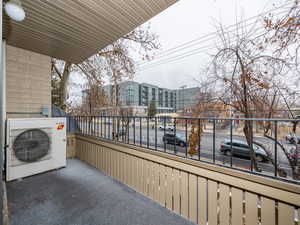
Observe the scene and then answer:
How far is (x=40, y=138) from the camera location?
2.49m

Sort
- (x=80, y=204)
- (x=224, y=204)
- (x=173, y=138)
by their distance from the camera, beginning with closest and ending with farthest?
(x=224, y=204) → (x=80, y=204) → (x=173, y=138)

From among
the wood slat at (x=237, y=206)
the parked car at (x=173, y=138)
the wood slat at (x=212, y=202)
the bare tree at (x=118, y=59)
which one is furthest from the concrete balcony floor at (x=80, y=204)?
the bare tree at (x=118, y=59)

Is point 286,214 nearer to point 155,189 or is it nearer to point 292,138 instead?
point 292,138

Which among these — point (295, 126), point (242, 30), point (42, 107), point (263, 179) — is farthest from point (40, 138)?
point (242, 30)

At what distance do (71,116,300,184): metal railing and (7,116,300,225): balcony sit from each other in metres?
0.03

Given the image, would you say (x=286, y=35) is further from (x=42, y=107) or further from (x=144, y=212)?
(x=42, y=107)

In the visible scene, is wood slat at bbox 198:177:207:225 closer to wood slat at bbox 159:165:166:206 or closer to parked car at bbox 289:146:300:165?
wood slat at bbox 159:165:166:206

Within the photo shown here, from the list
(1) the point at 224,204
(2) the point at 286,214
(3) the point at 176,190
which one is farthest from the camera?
(3) the point at 176,190

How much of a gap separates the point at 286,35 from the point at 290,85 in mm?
905

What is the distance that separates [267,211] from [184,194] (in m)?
0.90

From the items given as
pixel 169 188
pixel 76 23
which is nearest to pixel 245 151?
pixel 169 188

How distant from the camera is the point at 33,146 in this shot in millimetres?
2414

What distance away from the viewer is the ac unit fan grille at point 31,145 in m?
2.26

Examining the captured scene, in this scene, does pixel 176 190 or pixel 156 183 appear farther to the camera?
pixel 156 183
